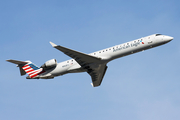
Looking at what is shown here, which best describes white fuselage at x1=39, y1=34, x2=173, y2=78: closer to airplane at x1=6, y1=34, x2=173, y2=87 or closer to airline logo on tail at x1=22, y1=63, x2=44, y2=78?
airplane at x1=6, y1=34, x2=173, y2=87

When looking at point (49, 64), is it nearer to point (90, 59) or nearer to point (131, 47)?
point (90, 59)

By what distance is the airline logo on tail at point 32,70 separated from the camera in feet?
108

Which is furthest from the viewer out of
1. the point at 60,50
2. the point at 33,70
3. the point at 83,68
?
the point at 33,70

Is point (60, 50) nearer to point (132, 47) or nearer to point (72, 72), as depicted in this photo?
point (72, 72)

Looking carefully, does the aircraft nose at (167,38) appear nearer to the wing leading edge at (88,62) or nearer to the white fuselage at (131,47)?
the white fuselage at (131,47)

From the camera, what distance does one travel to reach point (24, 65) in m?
33.7

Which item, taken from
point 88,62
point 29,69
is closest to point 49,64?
point 29,69

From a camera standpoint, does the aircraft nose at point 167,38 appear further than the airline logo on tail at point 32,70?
No

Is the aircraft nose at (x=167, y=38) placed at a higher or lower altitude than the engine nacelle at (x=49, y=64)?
higher

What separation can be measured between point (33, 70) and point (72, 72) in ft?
17.8

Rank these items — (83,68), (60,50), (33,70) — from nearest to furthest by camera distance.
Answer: (60,50) → (83,68) → (33,70)

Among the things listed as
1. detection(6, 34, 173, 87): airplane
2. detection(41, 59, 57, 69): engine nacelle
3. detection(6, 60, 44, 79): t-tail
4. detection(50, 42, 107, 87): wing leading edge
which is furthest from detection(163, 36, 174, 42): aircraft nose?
detection(6, 60, 44, 79): t-tail

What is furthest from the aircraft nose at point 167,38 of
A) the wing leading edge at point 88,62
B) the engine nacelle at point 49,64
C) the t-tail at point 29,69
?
the t-tail at point 29,69

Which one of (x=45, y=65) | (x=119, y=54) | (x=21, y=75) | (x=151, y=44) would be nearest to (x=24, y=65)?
(x=21, y=75)
